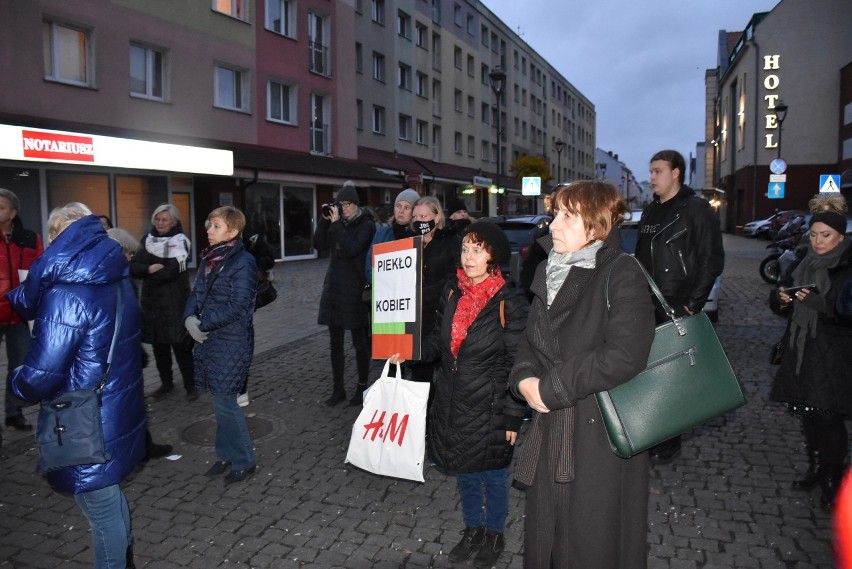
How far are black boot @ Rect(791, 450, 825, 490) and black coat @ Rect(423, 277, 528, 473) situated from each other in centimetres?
223

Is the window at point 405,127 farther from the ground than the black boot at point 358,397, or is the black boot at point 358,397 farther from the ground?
the window at point 405,127

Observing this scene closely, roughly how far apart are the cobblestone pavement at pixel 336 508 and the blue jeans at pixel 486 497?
227 millimetres

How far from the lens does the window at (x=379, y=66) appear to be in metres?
32.1

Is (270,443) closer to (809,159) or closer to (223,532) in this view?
(223,532)

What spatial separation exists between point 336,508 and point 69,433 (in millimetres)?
1817

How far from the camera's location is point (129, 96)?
17500 millimetres

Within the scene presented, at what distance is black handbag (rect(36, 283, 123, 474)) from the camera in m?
2.82

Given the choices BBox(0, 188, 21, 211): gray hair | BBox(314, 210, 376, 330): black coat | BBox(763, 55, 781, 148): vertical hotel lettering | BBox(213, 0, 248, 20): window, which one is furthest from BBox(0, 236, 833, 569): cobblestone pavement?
BBox(763, 55, 781, 148): vertical hotel lettering

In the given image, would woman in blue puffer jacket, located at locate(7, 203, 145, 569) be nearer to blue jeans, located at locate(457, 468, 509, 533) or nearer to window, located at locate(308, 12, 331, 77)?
blue jeans, located at locate(457, 468, 509, 533)

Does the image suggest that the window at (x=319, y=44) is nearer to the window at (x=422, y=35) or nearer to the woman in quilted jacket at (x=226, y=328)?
the window at (x=422, y=35)

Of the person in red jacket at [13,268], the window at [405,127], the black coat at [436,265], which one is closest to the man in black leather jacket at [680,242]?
the black coat at [436,265]

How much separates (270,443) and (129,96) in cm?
1524

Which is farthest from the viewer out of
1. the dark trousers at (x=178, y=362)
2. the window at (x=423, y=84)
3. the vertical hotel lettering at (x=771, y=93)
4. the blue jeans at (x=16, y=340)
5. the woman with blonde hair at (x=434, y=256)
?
the vertical hotel lettering at (x=771, y=93)

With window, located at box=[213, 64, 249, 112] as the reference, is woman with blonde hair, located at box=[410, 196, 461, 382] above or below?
below
